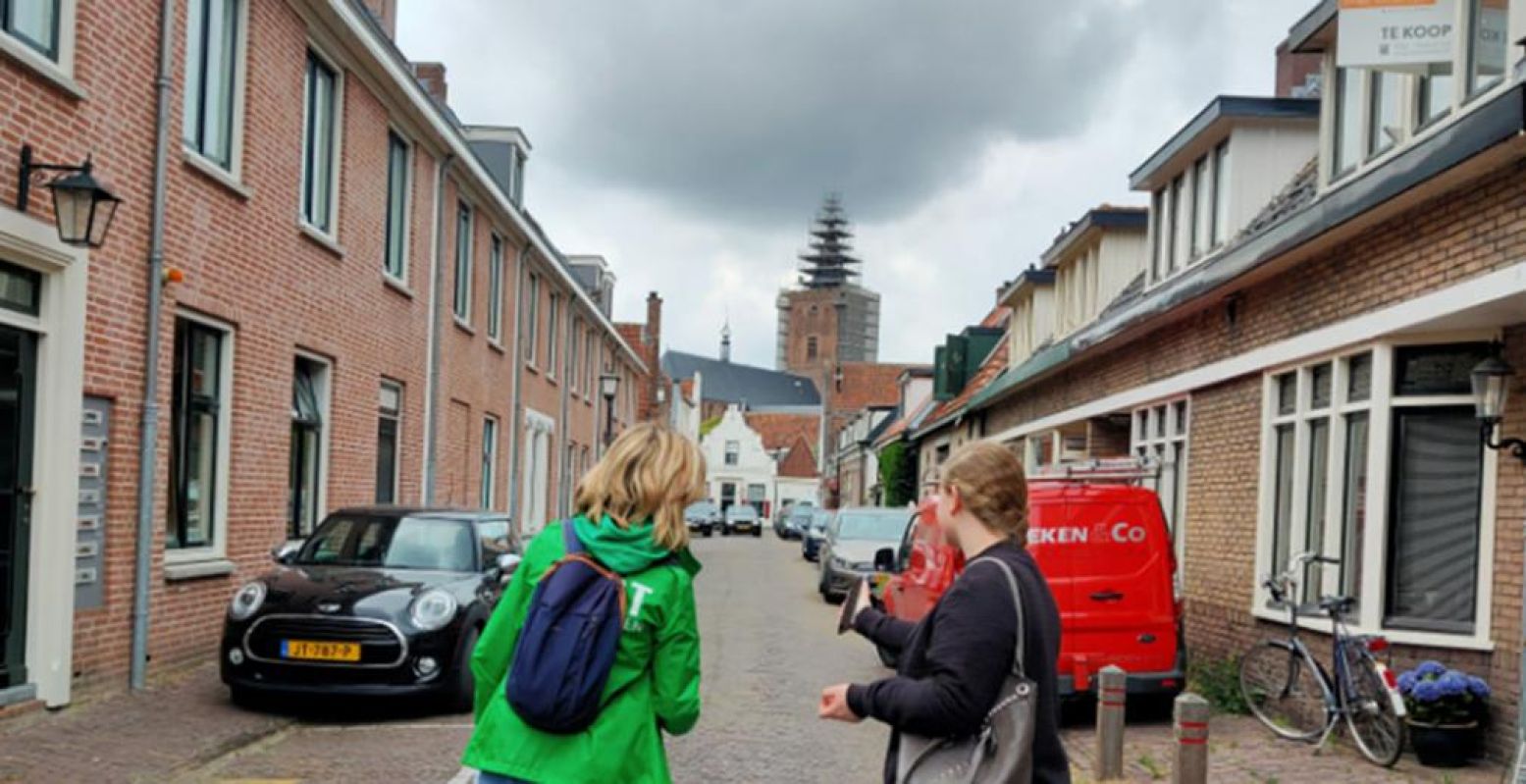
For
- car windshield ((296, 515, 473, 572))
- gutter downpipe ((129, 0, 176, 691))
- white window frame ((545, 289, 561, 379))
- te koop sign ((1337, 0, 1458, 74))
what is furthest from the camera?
white window frame ((545, 289, 561, 379))

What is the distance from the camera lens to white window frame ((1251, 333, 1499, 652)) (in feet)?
27.2

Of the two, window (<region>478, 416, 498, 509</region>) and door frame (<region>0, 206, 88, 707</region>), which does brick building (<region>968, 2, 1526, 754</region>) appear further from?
window (<region>478, 416, 498, 509</region>)

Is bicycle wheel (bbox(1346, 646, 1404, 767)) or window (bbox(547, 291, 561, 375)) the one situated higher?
window (bbox(547, 291, 561, 375))

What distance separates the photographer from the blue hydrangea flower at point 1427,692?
7.99 meters

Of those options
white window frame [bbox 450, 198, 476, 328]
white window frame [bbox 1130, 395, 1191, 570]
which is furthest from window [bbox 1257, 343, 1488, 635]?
white window frame [bbox 450, 198, 476, 328]

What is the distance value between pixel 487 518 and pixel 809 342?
10992cm

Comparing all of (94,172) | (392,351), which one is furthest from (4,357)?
(392,351)

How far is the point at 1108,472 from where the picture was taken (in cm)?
1041

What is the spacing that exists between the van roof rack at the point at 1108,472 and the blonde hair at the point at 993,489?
276 inches

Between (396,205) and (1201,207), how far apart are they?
32.2ft

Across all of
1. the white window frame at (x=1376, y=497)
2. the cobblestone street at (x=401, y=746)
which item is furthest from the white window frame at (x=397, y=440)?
the white window frame at (x=1376, y=497)

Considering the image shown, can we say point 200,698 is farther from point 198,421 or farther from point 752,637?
point 752,637

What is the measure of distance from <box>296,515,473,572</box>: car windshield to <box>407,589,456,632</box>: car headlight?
74cm

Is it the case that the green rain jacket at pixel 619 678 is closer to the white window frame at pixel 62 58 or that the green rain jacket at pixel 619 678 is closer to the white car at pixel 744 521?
the white window frame at pixel 62 58
